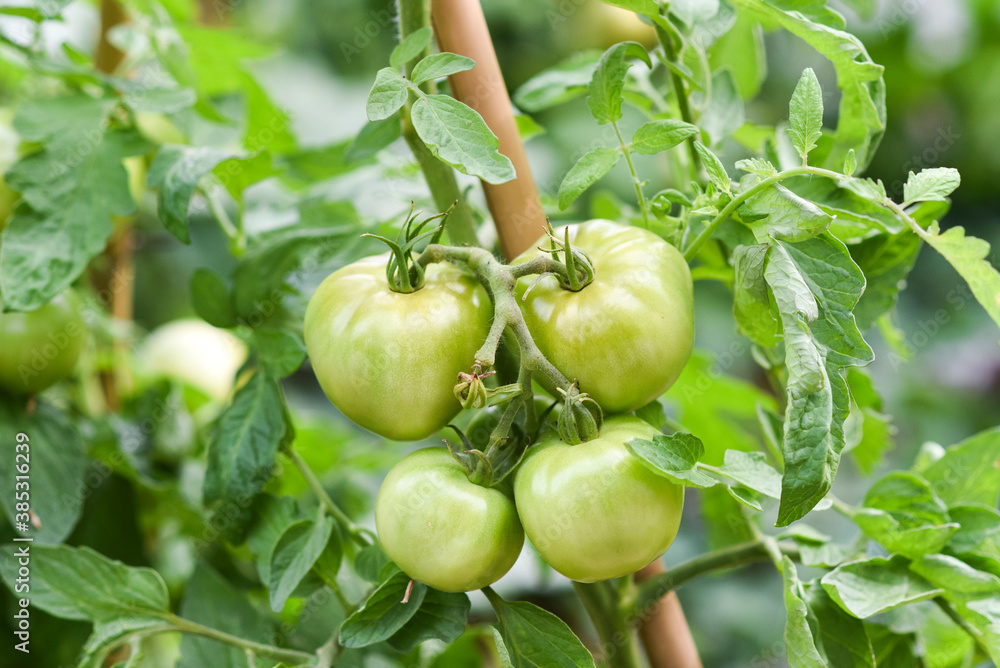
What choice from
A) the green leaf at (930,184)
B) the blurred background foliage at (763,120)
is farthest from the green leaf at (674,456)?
the blurred background foliage at (763,120)

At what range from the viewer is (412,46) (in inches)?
11.3

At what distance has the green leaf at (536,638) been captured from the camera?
11.0 inches

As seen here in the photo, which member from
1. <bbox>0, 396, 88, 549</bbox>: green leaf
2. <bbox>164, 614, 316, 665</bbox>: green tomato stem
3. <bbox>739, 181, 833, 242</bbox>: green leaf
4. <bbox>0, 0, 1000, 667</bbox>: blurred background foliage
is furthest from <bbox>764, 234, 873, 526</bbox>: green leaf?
<bbox>0, 0, 1000, 667</bbox>: blurred background foliage

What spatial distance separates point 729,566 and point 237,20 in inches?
45.9

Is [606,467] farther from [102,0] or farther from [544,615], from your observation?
[102,0]

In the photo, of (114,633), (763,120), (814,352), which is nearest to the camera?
(814,352)

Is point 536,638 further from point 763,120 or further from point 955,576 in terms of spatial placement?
point 763,120

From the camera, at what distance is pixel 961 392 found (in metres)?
1.19

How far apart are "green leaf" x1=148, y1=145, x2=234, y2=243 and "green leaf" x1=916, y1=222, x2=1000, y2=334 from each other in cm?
29

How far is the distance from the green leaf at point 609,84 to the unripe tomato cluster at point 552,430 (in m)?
0.05

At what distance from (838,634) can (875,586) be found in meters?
0.02

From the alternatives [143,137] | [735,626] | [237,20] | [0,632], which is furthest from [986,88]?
[0,632]

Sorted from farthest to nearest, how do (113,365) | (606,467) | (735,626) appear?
1. (735,626)
2. (113,365)
3. (606,467)

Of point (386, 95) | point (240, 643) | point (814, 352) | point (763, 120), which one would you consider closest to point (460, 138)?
point (386, 95)
